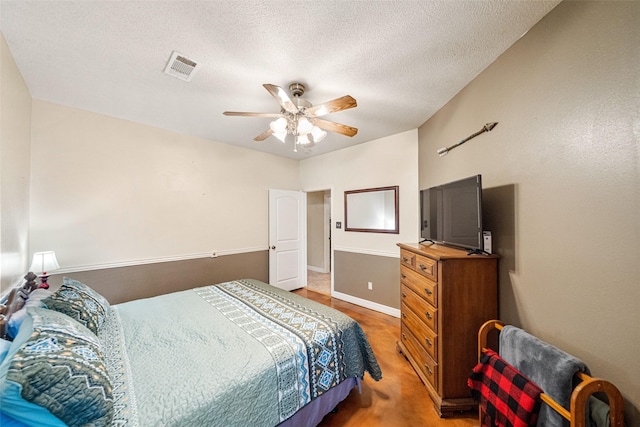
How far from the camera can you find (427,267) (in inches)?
72.1

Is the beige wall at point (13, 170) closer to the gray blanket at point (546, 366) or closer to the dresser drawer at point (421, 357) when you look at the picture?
the dresser drawer at point (421, 357)

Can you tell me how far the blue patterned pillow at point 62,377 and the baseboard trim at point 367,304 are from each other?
308cm

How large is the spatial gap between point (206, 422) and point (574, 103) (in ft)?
7.83

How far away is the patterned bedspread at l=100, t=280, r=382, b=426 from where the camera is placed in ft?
3.45

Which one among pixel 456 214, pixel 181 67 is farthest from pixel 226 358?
pixel 181 67

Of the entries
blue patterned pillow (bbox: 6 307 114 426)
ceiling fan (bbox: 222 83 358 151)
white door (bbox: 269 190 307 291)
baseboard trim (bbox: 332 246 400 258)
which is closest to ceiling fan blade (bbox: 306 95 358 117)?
ceiling fan (bbox: 222 83 358 151)

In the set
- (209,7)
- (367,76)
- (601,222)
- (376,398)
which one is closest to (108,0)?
(209,7)

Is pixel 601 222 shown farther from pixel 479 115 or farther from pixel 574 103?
pixel 479 115

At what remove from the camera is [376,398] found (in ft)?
6.03

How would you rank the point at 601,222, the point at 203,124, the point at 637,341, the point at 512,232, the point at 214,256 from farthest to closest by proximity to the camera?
the point at 214,256
the point at 203,124
the point at 512,232
the point at 601,222
the point at 637,341

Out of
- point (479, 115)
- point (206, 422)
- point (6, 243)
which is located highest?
point (479, 115)

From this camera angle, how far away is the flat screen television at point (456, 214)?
167 centimetres

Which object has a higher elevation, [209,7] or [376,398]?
[209,7]

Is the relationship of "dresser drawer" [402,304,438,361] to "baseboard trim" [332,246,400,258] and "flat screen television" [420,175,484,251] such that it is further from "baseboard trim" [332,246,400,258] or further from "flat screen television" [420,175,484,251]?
"baseboard trim" [332,246,400,258]
